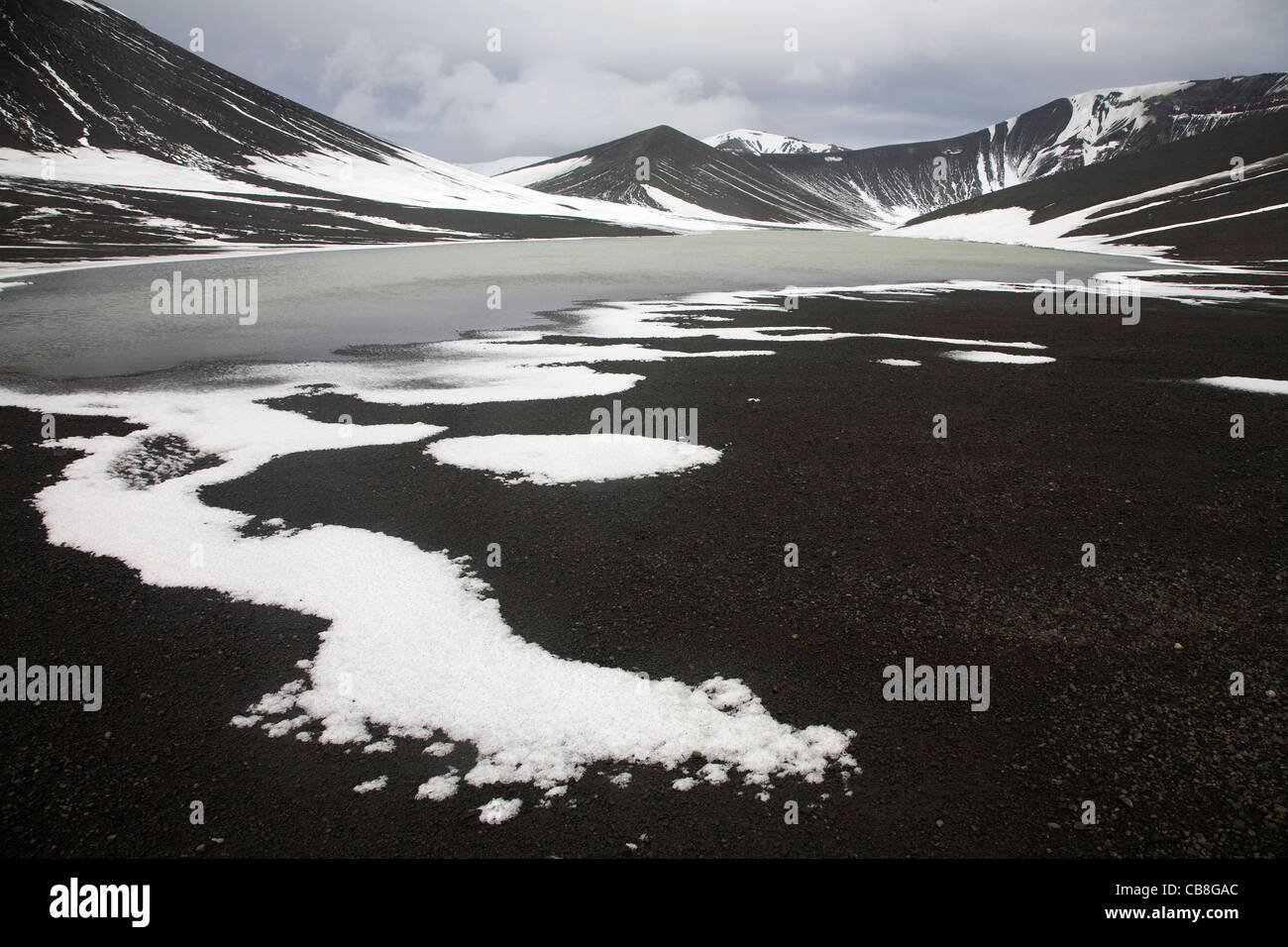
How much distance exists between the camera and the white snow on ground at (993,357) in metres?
17.4

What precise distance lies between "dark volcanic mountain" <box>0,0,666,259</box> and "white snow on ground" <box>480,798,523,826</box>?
55423 mm

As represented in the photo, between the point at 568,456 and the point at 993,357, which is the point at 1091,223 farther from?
the point at 568,456

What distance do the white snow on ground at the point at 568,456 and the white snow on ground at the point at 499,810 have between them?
18.0ft

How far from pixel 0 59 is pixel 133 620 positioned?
543 feet

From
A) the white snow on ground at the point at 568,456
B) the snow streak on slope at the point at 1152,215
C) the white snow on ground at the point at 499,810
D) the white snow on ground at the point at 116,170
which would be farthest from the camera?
the white snow on ground at the point at 116,170

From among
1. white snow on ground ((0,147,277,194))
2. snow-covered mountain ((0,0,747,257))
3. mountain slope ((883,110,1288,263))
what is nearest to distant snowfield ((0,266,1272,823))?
snow-covered mountain ((0,0,747,257))

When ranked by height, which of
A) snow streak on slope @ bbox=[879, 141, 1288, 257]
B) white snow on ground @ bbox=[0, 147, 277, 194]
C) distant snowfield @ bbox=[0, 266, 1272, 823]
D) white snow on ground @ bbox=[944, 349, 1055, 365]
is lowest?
distant snowfield @ bbox=[0, 266, 1272, 823]

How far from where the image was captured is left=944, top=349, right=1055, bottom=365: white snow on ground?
1739cm

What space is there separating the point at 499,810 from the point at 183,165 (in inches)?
5256

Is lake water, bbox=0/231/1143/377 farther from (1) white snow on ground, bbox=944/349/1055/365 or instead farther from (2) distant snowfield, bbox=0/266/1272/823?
(1) white snow on ground, bbox=944/349/1055/365

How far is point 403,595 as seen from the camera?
6.85m

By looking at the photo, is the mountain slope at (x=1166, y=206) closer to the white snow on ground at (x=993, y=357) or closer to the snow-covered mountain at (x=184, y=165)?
the white snow on ground at (x=993, y=357)

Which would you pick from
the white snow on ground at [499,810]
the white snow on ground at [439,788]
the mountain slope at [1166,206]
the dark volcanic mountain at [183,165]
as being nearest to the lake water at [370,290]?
the mountain slope at [1166,206]
